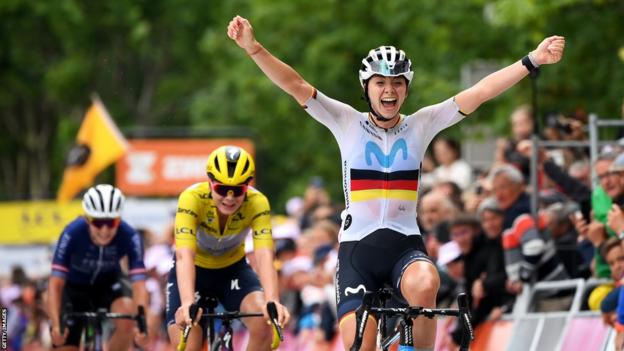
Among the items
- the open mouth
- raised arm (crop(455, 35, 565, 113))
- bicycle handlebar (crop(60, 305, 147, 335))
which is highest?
raised arm (crop(455, 35, 565, 113))

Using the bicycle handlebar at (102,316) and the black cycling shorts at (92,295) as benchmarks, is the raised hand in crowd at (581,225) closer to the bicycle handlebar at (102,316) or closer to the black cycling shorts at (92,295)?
the bicycle handlebar at (102,316)

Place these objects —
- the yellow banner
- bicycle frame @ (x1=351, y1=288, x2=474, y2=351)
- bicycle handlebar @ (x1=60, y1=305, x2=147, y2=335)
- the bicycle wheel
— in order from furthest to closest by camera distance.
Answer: the yellow banner, bicycle handlebar @ (x1=60, y1=305, x2=147, y2=335), the bicycle wheel, bicycle frame @ (x1=351, y1=288, x2=474, y2=351)

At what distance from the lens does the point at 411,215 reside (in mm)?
11758

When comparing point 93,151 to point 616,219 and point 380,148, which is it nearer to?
point 616,219

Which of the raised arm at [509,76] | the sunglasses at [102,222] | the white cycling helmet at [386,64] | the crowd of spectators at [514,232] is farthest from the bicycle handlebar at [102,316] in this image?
the raised arm at [509,76]

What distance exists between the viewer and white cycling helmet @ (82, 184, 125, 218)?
50.8 feet

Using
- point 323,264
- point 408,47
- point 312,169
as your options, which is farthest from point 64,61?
point 323,264

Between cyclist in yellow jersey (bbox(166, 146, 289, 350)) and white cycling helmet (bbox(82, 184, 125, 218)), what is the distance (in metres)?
2.06

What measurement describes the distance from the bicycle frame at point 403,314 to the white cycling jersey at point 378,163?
0.68 m

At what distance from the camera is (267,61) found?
1169cm

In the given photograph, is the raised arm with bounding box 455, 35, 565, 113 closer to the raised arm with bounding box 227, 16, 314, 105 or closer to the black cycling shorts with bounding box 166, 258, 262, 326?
the raised arm with bounding box 227, 16, 314, 105

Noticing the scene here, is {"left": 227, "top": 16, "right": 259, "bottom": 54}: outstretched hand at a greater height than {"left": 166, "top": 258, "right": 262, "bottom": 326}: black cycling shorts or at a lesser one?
greater

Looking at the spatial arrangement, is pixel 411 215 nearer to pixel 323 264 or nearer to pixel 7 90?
pixel 323 264

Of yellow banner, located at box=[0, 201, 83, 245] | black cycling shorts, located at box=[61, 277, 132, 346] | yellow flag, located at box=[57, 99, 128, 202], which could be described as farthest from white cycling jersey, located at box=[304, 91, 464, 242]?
yellow banner, located at box=[0, 201, 83, 245]
